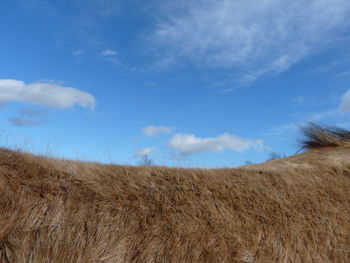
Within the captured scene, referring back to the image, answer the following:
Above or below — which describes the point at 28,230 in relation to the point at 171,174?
below

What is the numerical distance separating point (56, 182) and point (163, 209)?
1344mm

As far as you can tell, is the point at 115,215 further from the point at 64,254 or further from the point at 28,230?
the point at 28,230

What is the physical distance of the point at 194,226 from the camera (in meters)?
3.78

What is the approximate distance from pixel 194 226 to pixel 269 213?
1110 millimetres

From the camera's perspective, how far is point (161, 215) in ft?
12.4

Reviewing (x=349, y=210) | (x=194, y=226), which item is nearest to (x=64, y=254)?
(x=194, y=226)

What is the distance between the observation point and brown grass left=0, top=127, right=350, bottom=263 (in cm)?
345

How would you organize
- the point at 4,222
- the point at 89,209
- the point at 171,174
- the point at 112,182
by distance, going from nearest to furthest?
the point at 4,222 < the point at 89,209 < the point at 112,182 < the point at 171,174

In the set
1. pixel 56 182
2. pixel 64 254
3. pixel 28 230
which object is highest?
pixel 56 182

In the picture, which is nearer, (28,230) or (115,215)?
(28,230)

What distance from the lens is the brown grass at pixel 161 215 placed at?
11.3ft

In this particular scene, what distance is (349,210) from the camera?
4.67 meters

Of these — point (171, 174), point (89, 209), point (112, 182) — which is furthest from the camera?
point (171, 174)

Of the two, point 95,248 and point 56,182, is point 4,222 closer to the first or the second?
point 56,182
